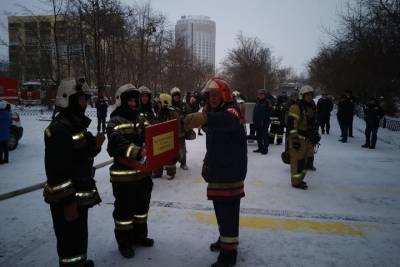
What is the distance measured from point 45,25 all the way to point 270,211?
33.5 metres

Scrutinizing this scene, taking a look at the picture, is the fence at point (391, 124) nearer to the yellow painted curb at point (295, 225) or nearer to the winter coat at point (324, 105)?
the winter coat at point (324, 105)

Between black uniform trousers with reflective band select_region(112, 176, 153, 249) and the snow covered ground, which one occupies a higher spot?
black uniform trousers with reflective band select_region(112, 176, 153, 249)

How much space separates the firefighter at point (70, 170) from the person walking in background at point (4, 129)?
282 inches

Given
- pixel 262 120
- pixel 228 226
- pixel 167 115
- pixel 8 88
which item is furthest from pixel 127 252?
pixel 8 88

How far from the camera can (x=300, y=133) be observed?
7848mm

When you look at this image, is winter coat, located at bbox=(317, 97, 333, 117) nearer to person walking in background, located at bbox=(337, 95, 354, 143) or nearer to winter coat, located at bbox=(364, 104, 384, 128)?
person walking in background, located at bbox=(337, 95, 354, 143)

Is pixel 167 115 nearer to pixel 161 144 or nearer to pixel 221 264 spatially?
pixel 161 144

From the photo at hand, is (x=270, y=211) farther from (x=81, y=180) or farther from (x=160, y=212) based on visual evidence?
(x=81, y=180)

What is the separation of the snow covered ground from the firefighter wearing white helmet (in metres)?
0.40

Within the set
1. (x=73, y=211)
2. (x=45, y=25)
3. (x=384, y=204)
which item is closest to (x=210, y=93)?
(x=73, y=211)

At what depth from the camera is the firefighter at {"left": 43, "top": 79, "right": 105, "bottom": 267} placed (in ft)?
11.4

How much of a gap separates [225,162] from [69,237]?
1.76m

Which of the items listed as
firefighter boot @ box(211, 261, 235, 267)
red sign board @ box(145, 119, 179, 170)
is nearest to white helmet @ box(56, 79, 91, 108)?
red sign board @ box(145, 119, 179, 170)

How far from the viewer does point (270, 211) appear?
6.39 meters
